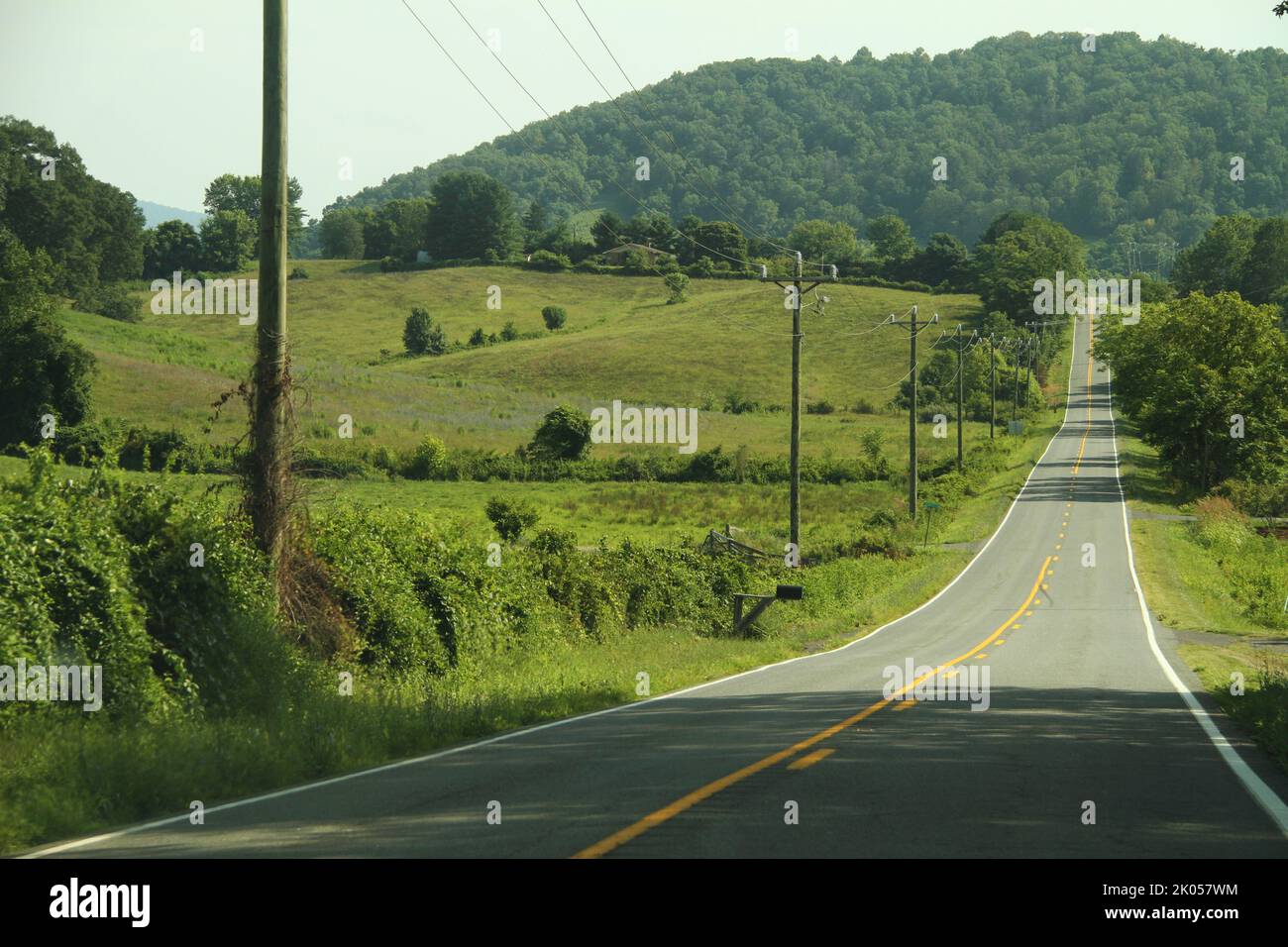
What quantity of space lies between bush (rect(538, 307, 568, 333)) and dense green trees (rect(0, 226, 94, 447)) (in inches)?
3391

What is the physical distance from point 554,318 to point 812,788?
139 metres

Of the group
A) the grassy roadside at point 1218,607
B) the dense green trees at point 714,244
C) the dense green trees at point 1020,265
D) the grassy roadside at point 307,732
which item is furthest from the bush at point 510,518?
the dense green trees at point 714,244

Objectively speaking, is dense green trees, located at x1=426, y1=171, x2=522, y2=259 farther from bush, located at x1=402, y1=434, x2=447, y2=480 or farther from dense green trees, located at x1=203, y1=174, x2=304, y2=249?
bush, located at x1=402, y1=434, x2=447, y2=480

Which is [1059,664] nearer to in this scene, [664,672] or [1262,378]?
[664,672]

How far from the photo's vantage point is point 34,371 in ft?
192

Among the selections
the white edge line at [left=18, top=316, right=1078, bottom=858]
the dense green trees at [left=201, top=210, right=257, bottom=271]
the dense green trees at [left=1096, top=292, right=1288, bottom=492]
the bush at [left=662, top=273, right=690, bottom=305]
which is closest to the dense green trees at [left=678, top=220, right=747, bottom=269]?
the bush at [left=662, top=273, right=690, bottom=305]

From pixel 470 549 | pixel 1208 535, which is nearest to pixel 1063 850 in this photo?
pixel 470 549

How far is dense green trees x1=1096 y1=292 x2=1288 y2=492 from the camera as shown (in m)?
78.6

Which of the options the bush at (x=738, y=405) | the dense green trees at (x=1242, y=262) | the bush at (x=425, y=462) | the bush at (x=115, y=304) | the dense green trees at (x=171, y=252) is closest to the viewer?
the bush at (x=425, y=462)

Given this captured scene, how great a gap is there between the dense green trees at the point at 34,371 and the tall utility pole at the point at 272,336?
4493 centimetres

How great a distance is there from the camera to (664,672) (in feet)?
67.4

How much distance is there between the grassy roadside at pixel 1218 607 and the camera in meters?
15.7

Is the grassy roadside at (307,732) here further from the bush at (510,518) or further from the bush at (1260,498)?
the bush at (1260,498)
